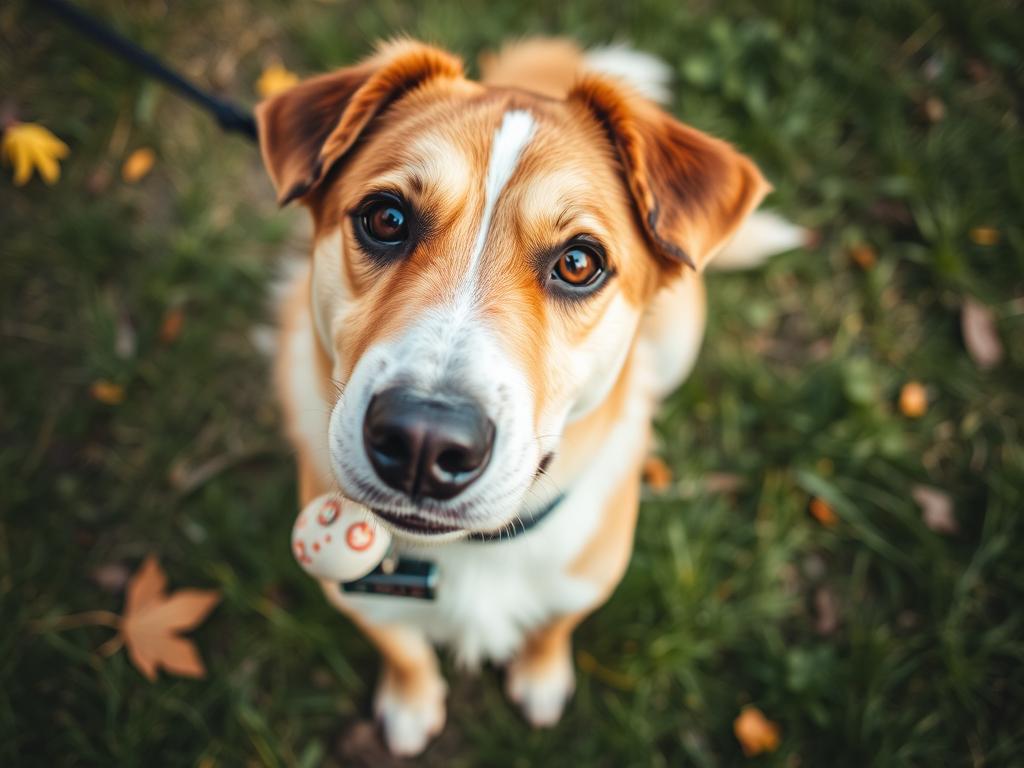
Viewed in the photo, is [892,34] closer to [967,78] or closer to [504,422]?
[967,78]

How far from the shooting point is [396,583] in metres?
2.24

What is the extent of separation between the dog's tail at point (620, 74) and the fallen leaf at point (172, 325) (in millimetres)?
1914

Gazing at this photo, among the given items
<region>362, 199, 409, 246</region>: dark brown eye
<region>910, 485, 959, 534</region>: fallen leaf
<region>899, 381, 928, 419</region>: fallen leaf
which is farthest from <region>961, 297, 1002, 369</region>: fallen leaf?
<region>362, 199, 409, 246</region>: dark brown eye

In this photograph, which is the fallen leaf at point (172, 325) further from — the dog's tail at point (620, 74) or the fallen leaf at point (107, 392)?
the dog's tail at point (620, 74)

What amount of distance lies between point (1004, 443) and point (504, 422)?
10.2ft

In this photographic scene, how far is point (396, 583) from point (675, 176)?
145 cm

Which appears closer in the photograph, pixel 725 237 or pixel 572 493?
pixel 725 237

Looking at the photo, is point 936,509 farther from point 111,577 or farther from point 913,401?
point 111,577

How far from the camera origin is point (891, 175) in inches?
163

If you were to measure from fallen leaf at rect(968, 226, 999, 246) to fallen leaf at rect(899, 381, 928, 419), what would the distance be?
0.91m

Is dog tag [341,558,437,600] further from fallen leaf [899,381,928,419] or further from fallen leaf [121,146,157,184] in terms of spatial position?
fallen leaf [121,146,157,184]

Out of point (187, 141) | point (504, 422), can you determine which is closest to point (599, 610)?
point (504, 422)

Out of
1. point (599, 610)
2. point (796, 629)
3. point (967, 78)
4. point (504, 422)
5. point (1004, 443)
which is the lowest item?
point (599, 610)

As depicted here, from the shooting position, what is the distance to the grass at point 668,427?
3051mm
